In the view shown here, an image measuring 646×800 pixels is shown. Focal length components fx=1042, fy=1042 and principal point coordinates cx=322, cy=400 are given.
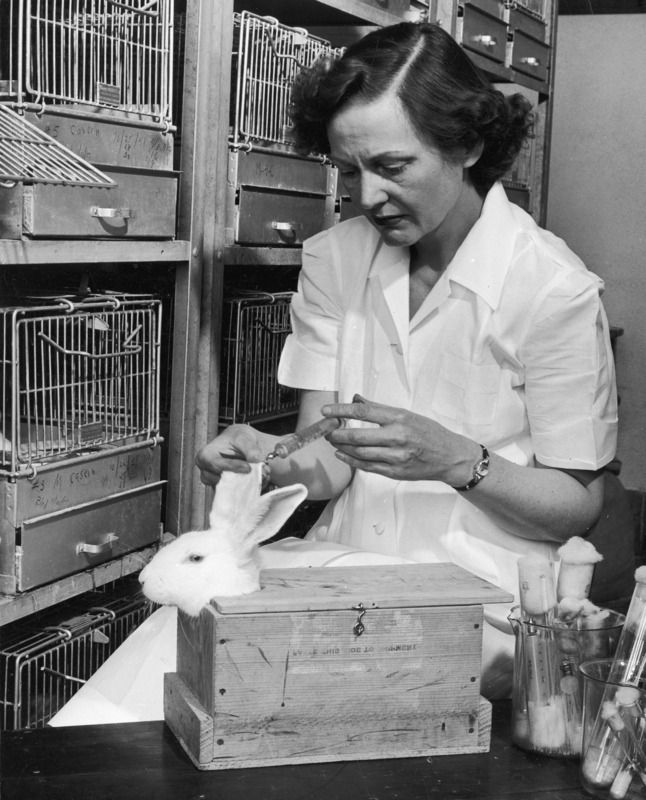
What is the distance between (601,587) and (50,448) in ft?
4.50

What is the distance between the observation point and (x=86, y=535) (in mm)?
1720

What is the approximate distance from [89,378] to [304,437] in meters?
0.77

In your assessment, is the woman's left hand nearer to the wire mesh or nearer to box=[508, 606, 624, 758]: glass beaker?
box=[508, 606, 624, 758]: glass beaker

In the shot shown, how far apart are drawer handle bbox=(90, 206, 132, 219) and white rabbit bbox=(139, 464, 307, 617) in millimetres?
602

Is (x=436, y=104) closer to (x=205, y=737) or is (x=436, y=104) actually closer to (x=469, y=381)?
(x=469, y=381)

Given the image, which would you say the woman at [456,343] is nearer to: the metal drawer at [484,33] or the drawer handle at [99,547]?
the drawer handle at [99,547]

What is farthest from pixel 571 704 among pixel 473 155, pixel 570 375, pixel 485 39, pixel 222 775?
pixel 485 39

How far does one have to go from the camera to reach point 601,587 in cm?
244

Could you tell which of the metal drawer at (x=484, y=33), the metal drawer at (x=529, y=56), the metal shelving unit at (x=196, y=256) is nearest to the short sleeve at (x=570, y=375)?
the metal shelving unit at (x=196, y=256)

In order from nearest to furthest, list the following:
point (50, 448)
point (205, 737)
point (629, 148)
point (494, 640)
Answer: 1. point (205, 737)
2. point (494, 640)
3. point (50, 448)
4. point (629, 148)

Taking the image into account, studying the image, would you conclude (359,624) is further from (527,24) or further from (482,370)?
(527,24)

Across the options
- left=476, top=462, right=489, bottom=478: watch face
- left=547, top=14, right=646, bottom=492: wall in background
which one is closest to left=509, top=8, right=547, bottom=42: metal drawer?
left=547, top=14, right=646, bottom=492: wall in background

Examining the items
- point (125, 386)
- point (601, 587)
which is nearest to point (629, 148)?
point (601, 587)

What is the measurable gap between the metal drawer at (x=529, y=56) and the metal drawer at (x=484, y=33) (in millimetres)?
68
